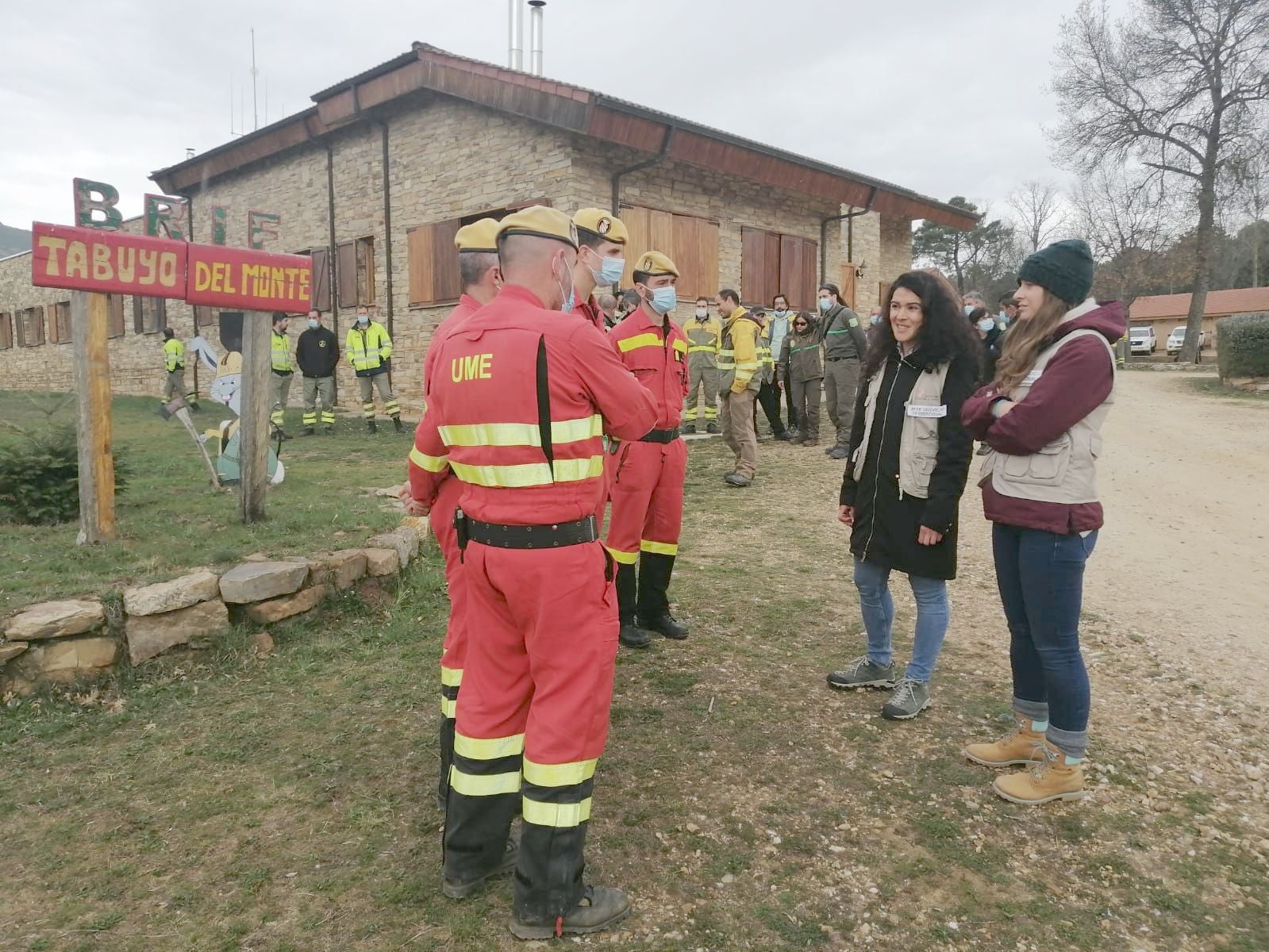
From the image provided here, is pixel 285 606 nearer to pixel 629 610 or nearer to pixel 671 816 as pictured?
pixel 629 610

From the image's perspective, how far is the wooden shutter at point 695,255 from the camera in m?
13.5

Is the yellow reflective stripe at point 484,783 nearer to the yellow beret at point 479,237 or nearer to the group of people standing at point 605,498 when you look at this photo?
the group of people standing at point 605,498

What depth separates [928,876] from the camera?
2.49 meters

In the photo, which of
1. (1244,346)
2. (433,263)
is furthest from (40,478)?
(1244,346)

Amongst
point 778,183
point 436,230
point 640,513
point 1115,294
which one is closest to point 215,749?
point 640,513

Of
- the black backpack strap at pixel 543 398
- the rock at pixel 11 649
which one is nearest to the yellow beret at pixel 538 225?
the black backpack strap at pixel 543 398

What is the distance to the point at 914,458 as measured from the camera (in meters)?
3.32

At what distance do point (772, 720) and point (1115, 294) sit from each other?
1640 inches

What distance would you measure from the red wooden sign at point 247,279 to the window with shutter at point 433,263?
26.0 feet

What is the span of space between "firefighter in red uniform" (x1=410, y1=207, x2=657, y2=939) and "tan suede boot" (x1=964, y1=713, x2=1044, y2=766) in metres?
1.59

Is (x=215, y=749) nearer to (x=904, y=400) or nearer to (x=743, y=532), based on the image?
(x=904, y=400)

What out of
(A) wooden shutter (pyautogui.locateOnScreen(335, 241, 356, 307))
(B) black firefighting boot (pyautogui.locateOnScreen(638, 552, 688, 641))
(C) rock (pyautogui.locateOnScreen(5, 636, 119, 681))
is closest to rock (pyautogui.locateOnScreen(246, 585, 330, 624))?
(C) rock (pyautogui.locateOnScreen(5, 636, 119, 681))

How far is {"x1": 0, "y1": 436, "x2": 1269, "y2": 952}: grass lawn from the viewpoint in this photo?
90.0 inches

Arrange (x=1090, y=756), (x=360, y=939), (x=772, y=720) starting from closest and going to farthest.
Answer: (x=360, y=939) → (x=1090, y=756) → (x=772, y=720)
